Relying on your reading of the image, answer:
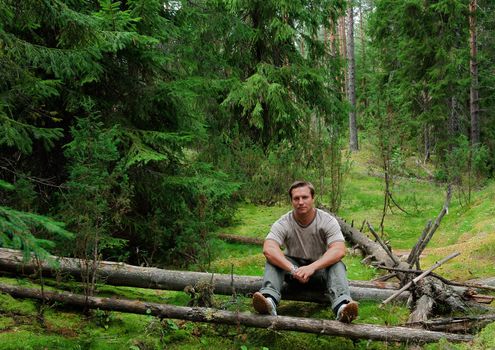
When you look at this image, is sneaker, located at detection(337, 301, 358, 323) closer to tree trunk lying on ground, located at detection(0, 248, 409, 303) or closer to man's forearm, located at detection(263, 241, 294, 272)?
man's forearm, located at detection(263, 241, 294, 272)

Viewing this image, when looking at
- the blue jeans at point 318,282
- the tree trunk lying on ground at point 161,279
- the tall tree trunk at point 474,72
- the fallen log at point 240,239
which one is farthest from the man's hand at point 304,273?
the tall tree trunk at point 474,72

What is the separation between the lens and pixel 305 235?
18.4 feet

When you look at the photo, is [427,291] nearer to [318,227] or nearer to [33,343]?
[318,227]

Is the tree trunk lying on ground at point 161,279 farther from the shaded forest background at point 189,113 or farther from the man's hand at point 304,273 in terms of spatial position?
the man's hand at point 304,273

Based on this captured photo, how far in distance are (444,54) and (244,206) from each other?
10.7 metres

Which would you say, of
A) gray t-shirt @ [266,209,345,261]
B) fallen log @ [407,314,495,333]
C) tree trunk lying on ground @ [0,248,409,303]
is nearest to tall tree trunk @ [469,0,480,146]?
tree trunk lying on ground @ [0,248,409,303]

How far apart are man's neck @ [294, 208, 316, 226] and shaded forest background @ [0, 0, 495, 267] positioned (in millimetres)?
2147

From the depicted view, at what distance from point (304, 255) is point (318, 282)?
1.19 feet

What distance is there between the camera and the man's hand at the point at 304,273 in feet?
16.8

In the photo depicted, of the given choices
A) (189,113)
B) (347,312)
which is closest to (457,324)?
(347,312)

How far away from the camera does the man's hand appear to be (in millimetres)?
5121

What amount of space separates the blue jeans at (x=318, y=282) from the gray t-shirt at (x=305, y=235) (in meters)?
0.13

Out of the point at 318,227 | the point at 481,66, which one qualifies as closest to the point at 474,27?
the point at 481,66

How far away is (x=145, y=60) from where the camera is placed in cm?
844
